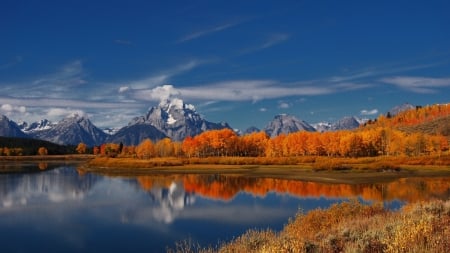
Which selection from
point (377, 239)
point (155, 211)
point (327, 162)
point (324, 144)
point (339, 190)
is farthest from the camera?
point (324, 144)

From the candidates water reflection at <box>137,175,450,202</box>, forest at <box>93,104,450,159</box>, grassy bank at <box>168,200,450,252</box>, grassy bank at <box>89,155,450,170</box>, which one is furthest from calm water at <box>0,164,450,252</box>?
forest at <box>93,104,450,159</box>

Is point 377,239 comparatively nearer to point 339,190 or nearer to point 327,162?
point 339,190

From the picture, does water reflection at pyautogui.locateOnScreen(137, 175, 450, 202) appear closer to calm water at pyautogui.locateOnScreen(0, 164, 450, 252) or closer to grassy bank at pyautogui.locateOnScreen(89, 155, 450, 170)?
calm water at pyautogui.locateOnScreen(0, 164, 450, 252)

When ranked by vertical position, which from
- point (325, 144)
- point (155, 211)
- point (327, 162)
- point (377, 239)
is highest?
point (325, 144)

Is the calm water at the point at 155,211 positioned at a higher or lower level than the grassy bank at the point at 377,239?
lower

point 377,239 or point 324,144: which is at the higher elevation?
point 324,144

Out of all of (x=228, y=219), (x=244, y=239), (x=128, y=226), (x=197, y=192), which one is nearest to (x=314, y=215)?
(x=244, y=239)

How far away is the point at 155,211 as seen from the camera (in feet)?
154

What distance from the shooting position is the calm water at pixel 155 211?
32500mm

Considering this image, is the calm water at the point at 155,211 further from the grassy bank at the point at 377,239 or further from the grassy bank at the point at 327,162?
the grassy bank at the point at 327,162

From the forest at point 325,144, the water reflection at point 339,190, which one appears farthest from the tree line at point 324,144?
the water reflection at point 339,190

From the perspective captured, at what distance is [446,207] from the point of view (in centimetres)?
2519

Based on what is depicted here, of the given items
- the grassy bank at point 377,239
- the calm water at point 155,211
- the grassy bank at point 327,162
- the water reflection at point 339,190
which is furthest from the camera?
the grassy bank at point 327,162

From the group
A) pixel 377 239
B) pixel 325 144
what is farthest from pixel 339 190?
pixel 325 144
